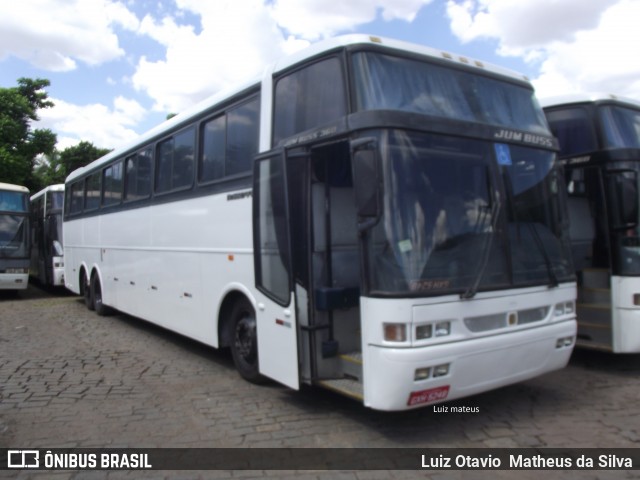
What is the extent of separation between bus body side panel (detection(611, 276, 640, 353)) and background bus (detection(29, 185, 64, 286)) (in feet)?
50.9

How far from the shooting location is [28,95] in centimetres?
2625

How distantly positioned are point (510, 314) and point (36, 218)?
19.2 metres

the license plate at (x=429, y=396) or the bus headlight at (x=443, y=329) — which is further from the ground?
the bus headlight at (x=443, y=329)

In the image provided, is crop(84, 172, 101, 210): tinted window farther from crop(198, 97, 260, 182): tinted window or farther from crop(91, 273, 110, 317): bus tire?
crop(198, 97, 260, 182): tinted window

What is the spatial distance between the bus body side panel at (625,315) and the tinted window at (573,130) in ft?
5.66

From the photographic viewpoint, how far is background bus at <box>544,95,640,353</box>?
6.48 m

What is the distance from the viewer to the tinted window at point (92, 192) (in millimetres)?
12083

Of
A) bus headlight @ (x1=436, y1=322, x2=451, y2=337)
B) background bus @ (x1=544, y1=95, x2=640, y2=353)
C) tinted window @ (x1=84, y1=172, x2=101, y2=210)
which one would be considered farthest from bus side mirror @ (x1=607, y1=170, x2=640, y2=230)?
tinted window @ (x1=84, y1=172, x2=101, y2=210)

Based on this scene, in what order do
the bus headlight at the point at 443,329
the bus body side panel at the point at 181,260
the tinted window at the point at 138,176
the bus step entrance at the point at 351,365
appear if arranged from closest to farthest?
the bus headlight at the point at 443,329 → the bus step entrance at the point at 351,365 → the bus body side panel at the point at 181,260 → the tinted window at the point at 138,176

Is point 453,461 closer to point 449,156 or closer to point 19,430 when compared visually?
point 449,156

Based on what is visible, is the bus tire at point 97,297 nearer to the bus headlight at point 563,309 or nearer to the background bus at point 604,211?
the background bus at point 604,211

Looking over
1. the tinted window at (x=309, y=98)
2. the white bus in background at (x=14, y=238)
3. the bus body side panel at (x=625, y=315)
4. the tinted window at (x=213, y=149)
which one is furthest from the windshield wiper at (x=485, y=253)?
the white bus in background at (x=14, y=238)

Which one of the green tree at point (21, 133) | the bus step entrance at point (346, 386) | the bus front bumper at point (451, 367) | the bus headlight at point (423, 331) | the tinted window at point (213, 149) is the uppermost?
the green tree at point (21, 133)

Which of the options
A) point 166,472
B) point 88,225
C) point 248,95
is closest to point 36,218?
point 88,225
